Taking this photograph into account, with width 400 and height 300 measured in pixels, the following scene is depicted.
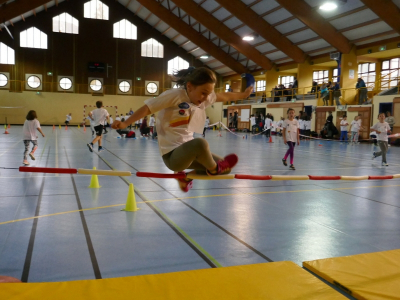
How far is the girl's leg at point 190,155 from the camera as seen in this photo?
3922 millimetres

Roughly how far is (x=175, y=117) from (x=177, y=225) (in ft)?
5.73

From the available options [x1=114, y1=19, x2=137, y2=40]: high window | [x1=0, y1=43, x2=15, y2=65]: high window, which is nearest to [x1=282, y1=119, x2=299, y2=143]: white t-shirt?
[x1=114, y1=19, x2=137, y2=40]: high window

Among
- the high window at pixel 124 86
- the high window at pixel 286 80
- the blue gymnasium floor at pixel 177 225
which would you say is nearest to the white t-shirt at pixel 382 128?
the blue gymnasium floor at pixel 177 225

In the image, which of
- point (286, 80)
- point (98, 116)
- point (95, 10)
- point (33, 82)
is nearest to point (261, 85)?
point (286, 80)

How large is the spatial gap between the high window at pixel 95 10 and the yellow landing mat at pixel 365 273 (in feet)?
140

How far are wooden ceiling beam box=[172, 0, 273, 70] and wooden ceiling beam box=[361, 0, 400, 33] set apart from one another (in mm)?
13501

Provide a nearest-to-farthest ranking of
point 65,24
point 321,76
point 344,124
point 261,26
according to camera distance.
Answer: point 344,124 < point 261,26 < point 321,76 < point 65,24

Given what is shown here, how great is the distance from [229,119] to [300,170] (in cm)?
3207

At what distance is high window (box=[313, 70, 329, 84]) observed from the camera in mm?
34781

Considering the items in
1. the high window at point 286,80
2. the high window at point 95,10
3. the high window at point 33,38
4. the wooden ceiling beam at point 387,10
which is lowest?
the high window at point 286,80

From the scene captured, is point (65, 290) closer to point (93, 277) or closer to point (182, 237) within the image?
point (93, 277)

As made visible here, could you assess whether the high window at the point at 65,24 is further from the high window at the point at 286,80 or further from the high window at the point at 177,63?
the high window at the point at 286,80

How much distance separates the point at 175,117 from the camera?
158 inches

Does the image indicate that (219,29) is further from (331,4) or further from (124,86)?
(124,86)
